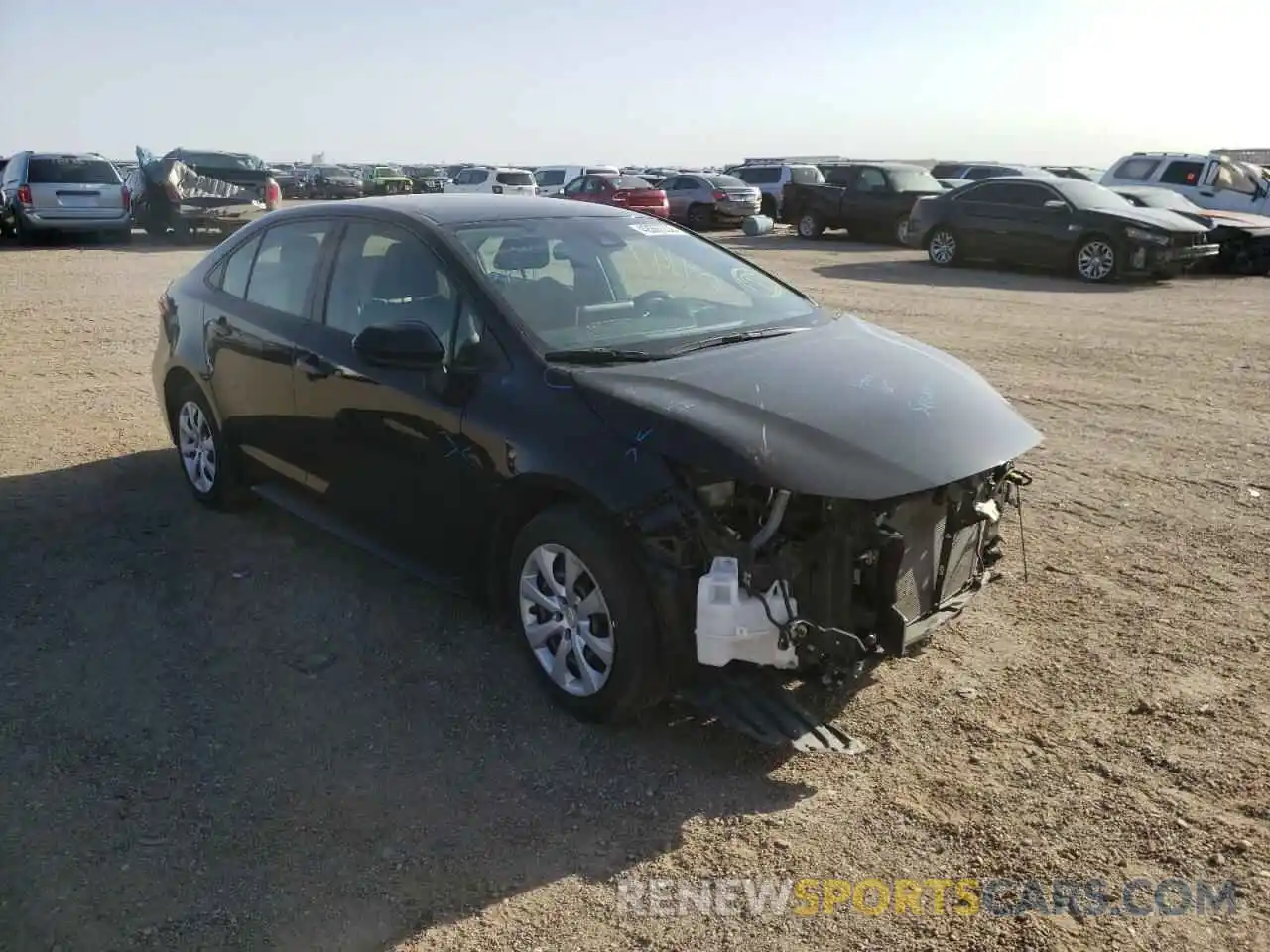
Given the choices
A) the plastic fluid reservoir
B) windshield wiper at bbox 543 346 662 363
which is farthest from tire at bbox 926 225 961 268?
the plastic fluid reservoir

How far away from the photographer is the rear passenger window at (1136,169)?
21578 mm

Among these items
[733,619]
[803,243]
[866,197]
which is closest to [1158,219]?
[866,197]

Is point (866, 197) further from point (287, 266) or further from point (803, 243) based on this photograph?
point (287, 266)

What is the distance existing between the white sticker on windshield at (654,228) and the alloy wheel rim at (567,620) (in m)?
1.93

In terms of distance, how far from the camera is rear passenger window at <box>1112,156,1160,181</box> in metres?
21.6

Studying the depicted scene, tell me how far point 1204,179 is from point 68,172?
21.5 meters

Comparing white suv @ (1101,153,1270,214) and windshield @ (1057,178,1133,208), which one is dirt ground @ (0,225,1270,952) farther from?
white suv @ (1101,153,1270,214)

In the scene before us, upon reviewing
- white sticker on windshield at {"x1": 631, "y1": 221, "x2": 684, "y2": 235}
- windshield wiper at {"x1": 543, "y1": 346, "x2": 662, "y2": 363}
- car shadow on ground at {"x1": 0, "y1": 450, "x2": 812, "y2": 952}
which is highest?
white sticker on windshield at {"x1": 631, "y1": 221, "x2": 684, "y2": 235}

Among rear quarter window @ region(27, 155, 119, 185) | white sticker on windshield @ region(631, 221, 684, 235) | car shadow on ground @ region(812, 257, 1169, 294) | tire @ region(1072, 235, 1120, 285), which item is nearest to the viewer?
white sticker on windshield @ region(631, 221, 684, 235)

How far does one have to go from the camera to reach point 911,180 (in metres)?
23.1

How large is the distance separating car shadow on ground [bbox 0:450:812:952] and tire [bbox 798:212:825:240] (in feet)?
67.5

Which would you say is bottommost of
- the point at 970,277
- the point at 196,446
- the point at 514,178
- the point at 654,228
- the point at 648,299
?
the point at 196,446

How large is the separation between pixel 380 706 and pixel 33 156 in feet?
66.4

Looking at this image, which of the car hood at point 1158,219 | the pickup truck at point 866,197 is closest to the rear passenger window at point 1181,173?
the pickup truck at point 866,197
